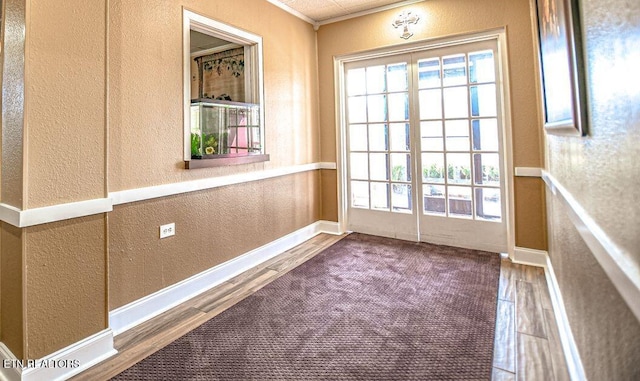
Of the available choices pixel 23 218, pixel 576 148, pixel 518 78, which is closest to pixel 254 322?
pixel 23 218

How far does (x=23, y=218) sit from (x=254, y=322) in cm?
133

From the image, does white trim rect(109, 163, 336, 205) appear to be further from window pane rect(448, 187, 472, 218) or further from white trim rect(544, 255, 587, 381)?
white trim rect(544, 255, 587, 381)

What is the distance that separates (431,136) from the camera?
3.62 metres

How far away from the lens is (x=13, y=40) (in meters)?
1.62

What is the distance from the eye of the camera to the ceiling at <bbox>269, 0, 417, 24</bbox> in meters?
3.50

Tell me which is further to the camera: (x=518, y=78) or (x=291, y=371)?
(x=518, y=78)

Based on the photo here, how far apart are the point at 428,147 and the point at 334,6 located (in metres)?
1.85

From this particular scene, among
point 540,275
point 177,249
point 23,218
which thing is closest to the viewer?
point 23,218

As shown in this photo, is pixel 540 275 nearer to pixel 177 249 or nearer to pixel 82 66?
pixel 177 249

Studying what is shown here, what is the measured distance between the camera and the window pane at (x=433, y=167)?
3.58m

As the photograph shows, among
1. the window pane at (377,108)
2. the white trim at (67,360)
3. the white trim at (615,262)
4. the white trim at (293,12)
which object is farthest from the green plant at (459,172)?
the white trim at (67,360)

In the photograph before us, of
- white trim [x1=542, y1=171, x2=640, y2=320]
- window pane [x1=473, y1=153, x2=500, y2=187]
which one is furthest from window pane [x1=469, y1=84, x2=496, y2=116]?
white trim [x1=542, y1=171, x2=640, y2=320]

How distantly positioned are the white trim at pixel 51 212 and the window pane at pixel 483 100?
3283 millimetres

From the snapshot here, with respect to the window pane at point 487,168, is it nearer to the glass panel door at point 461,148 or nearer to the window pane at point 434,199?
the glass panel door at point 461,148
